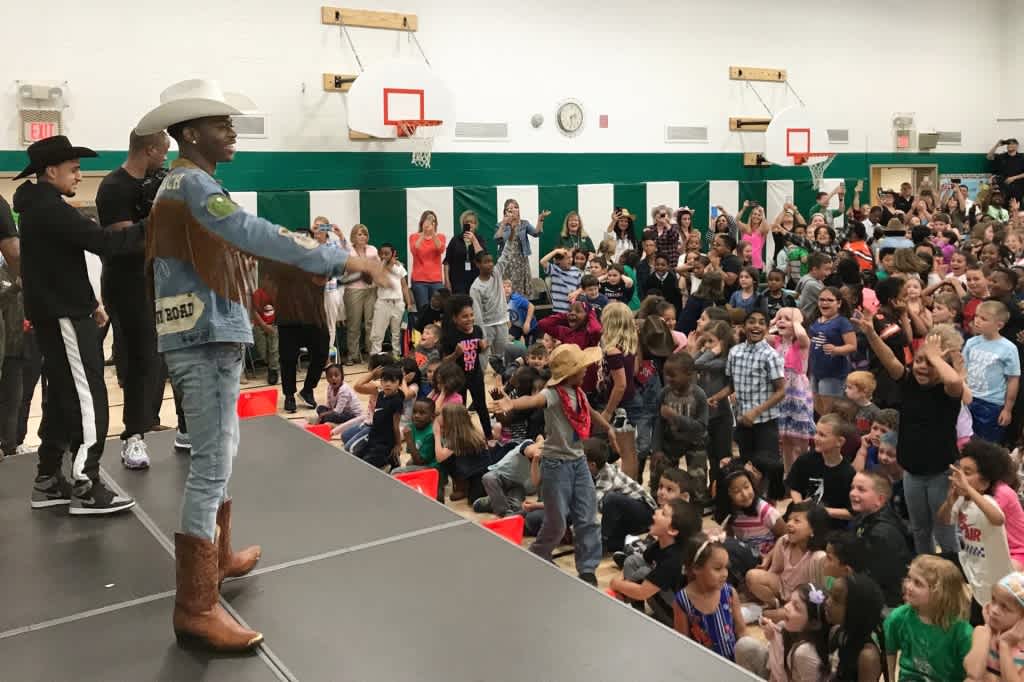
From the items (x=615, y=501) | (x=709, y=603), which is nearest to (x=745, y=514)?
(x=615, y=501)

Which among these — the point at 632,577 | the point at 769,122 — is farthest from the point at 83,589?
the point at 769,122

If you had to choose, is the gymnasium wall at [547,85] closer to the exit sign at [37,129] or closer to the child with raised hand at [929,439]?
the exit sign at [37,129]

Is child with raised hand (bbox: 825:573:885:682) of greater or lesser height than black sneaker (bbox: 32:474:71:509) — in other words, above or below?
below

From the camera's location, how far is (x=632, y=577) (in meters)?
4.57

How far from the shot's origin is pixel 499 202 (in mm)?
14422

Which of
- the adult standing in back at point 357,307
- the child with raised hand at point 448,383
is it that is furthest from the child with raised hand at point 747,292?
the adult standing in back at point 357,307

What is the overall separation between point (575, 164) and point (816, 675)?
40.2 ft

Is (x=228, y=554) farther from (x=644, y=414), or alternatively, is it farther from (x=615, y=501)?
(x=644, y=414)

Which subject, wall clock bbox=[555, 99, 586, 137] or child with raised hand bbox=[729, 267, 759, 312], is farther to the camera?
wall clock bbox=[555, 99, 586, 137]

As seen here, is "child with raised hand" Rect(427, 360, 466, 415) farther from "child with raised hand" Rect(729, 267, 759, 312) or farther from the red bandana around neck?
"child with raised hand" Rect(729, 267, 759, 312)

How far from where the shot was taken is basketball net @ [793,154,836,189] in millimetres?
16875

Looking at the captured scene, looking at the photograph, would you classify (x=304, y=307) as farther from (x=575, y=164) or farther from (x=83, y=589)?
(x=575, y=164)

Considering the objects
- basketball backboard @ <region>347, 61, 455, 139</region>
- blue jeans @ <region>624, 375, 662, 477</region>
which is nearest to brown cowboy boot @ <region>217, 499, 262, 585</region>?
blue jeans @ <region>624, 375, 662, 477</region>

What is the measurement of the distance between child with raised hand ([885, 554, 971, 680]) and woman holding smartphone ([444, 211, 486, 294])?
9251 mm
